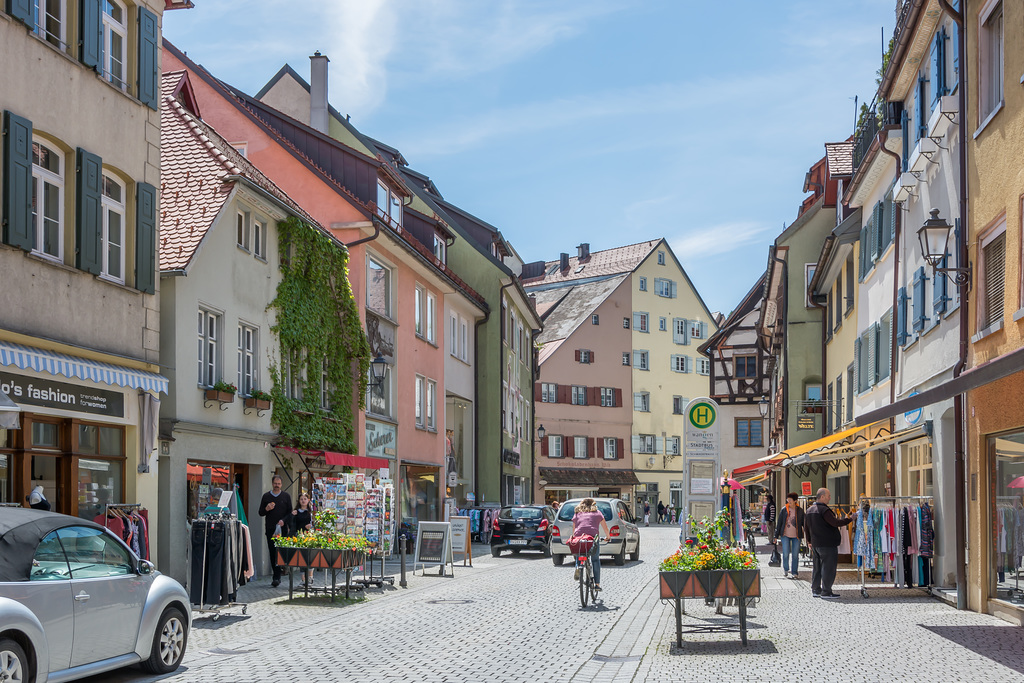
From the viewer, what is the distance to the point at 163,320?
63.1ft

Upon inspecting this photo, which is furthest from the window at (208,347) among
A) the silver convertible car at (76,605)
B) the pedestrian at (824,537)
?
the pedestrian at (824,537)

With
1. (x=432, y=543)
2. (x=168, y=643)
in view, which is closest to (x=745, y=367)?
(x=432, y=543)

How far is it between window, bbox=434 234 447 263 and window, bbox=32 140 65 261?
75.0 ft

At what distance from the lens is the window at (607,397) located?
241 feet

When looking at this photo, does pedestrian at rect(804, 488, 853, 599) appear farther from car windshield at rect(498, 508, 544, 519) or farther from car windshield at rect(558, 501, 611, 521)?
car windshield at rect(498, 508, 544, 519)

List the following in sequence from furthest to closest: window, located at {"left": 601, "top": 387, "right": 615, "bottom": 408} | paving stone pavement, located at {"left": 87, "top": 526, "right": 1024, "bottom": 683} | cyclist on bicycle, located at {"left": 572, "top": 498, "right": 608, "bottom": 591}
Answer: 1. window, located at {"left": 601, "top": 387, "right": 615, "bottom": 408}
2. cyclist on bicycle, located at {"left": 572, "top": 498, "right": 608, "bottom": 591}
3. paving stone pavement, located at {"left": 87, "top": 526, "right": 1024, "bottom": 683}

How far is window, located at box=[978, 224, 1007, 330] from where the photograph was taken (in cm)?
1411

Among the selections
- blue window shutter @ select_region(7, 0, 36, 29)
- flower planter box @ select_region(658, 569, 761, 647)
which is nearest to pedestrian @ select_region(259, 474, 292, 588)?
blue window shutter @ select_region(7, 0, 36, 29)

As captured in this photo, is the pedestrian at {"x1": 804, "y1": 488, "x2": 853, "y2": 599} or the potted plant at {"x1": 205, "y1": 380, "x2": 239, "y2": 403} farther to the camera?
the potted plant at {"x1": 205, "y1": 380, "x2": 239, "y2": 403}

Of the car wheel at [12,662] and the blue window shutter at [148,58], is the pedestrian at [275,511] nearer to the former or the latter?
the blue window shutter at [148,58]

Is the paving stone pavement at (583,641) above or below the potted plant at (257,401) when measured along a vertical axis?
below

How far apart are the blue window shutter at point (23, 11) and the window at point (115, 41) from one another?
6.27 feet

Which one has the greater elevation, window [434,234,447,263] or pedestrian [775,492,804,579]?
window [434,234,447,263]

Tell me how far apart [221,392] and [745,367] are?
40.9 metres
